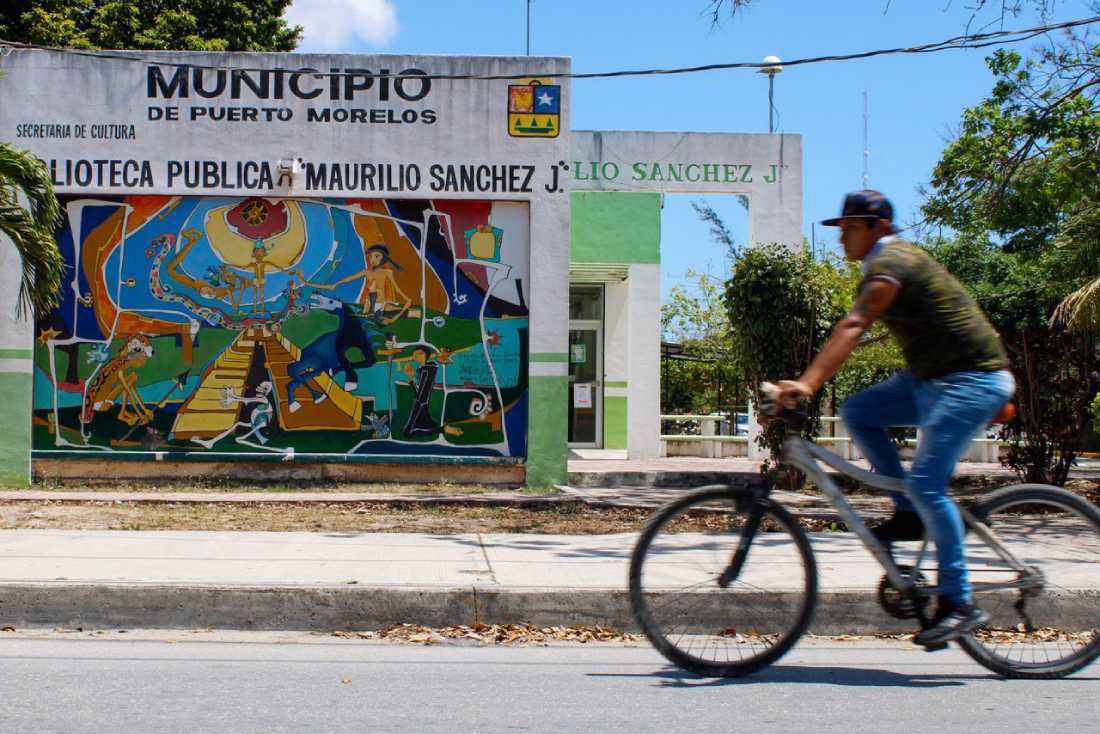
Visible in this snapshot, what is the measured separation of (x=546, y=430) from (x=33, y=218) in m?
5.64

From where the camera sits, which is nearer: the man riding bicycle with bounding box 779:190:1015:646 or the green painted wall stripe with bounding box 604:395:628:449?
the man riding bicycle with bounding box 779:190:1015:646

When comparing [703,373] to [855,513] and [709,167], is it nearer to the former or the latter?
[709,167]

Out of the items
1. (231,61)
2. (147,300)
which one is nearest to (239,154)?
(231,61)

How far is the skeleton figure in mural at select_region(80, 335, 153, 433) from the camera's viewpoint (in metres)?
13.0

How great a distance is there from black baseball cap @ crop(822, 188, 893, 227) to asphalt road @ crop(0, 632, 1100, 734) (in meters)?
1.96

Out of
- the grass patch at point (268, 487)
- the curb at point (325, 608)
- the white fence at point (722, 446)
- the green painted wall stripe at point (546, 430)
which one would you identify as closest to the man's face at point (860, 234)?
the curb at point (325, 608)

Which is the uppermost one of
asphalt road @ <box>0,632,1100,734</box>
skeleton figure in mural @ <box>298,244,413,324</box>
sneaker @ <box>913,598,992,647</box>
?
skeleton figure in mural @ <box>298,244,413,324</box>

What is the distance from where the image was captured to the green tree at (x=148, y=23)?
27.0 metres

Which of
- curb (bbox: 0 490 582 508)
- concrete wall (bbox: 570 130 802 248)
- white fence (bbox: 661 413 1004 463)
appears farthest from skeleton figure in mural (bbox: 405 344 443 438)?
white fence (bbox: 661 413 1004 463)

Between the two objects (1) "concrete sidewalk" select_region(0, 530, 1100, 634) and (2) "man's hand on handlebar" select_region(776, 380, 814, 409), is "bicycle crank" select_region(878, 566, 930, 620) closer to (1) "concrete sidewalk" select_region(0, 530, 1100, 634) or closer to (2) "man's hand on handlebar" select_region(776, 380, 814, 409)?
(2) "man's hand on handlebar" select_region(776, 380, 814, 409)

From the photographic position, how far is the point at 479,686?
486 centimetres

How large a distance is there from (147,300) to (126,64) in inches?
103

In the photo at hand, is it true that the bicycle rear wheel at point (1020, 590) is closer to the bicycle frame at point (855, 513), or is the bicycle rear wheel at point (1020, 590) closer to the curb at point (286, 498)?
the bicycle frame at point (855, 513)

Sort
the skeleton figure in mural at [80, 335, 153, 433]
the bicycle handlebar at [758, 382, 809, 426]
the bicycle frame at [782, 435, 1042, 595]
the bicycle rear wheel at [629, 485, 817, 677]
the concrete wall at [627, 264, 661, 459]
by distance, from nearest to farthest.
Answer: the bicycle handlebar at [758, 382, 809, 426] → the bicycle frame at [782, 435, 1042, 595] → the bicycle rear wheel at [629, 485, 817, 677] → the skeleton figure in mural at [80, 335, 153, 433] → the concrete wall at [627, 264, 661, 459]
